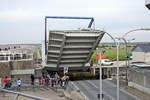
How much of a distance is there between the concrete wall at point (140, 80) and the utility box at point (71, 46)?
574cm

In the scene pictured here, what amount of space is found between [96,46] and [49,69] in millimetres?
9805

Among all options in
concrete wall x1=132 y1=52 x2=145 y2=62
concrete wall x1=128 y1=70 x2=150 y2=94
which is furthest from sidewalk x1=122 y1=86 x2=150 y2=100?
concrete wall x1=132 y1=52 x2=145 y2=62

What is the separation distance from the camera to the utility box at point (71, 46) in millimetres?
21016

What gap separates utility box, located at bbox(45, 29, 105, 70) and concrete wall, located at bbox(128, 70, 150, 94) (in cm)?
574

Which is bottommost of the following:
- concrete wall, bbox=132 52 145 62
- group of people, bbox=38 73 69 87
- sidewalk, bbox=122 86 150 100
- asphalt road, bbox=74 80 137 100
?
asphalt road, bbox=74 80 137 100

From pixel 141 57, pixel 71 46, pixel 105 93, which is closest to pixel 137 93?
pixel 105 93

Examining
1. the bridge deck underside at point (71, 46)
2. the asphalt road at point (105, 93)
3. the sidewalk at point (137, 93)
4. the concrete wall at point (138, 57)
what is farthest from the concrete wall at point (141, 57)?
the sidewalk at point (137, 93)

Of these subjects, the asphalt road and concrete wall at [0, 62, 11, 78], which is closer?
the asphalt road

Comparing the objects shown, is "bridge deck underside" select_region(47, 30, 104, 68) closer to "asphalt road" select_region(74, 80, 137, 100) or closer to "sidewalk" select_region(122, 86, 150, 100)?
"asphalt road" select_region(74, 80, 137, 100)

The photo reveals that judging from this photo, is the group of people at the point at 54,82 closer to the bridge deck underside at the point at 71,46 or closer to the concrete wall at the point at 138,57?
the bridge deck underside at the point at 71,46

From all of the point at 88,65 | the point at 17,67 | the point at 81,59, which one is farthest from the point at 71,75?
the point at 17,67

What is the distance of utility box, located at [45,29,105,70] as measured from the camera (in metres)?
21.0

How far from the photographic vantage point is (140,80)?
16.6 metres

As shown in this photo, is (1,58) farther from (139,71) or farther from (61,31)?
(139,71)
